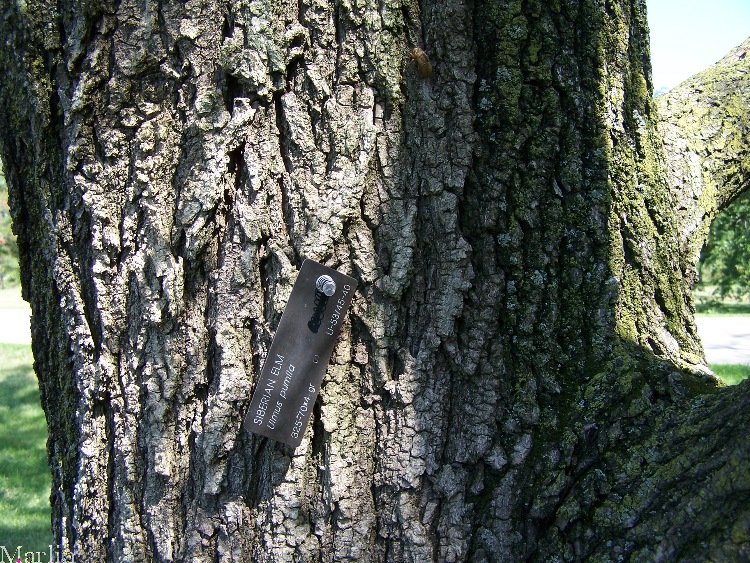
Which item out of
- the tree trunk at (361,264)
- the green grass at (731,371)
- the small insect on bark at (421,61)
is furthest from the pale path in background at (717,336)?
the small insect on bark at (421,61)

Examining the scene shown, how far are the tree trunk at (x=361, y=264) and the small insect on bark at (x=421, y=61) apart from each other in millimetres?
18

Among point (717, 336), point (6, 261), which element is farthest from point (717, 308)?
point (6, 261)

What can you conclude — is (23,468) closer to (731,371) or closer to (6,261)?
(731,371)

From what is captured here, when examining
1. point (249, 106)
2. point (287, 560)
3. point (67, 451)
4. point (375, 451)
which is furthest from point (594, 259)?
point (67, 451)

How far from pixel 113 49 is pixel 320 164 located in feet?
1.70

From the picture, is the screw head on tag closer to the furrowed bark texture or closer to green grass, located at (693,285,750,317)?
the furrowed bark texture

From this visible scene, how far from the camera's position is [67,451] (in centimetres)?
147

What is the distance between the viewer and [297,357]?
4.02 ft

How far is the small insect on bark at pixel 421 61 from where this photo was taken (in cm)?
126

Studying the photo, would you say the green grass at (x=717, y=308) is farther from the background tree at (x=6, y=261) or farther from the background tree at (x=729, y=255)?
the background tree at (x=6, y=261)

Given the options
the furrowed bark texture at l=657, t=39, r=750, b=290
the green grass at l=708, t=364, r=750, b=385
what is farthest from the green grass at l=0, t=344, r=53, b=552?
the green grass at l=708, t=364, r=750, b=385

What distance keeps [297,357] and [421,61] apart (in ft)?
2.23

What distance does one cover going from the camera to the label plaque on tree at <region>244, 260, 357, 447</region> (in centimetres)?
122

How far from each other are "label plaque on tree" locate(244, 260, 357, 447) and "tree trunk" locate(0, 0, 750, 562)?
3 centimetres
